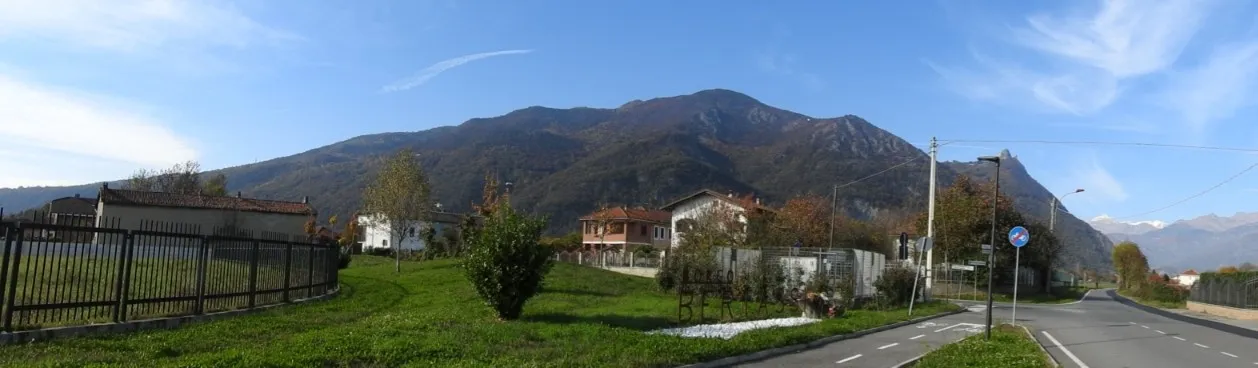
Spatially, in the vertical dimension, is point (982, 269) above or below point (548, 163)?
below

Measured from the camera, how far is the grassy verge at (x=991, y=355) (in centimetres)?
1348

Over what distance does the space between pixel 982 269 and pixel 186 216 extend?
Answer: 57.0 meters

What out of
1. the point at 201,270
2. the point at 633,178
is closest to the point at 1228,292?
the point at 201,270

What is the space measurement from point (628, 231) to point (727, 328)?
63311mm

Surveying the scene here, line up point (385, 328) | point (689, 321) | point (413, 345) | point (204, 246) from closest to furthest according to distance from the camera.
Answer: point (413, 345) < point (385, 328) < point (204, 246) < point (689, 321)

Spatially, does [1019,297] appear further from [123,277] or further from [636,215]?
[123,277]

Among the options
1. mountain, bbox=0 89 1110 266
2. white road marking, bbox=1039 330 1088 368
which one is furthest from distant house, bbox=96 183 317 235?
mountain, bbox=0 89 1110 266

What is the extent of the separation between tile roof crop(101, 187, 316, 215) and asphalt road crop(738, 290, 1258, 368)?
5288 centimetres

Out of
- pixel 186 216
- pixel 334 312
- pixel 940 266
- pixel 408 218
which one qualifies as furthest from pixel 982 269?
pixel 186 216

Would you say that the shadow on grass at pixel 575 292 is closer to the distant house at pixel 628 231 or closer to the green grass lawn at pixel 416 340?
the green grass lawn at pixel 416 340

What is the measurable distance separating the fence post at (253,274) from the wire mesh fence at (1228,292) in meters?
42.3

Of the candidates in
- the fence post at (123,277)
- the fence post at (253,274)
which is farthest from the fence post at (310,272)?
the fence post at (123,277)

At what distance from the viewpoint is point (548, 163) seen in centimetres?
18062

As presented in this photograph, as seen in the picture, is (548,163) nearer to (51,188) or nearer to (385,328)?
(51,188)
